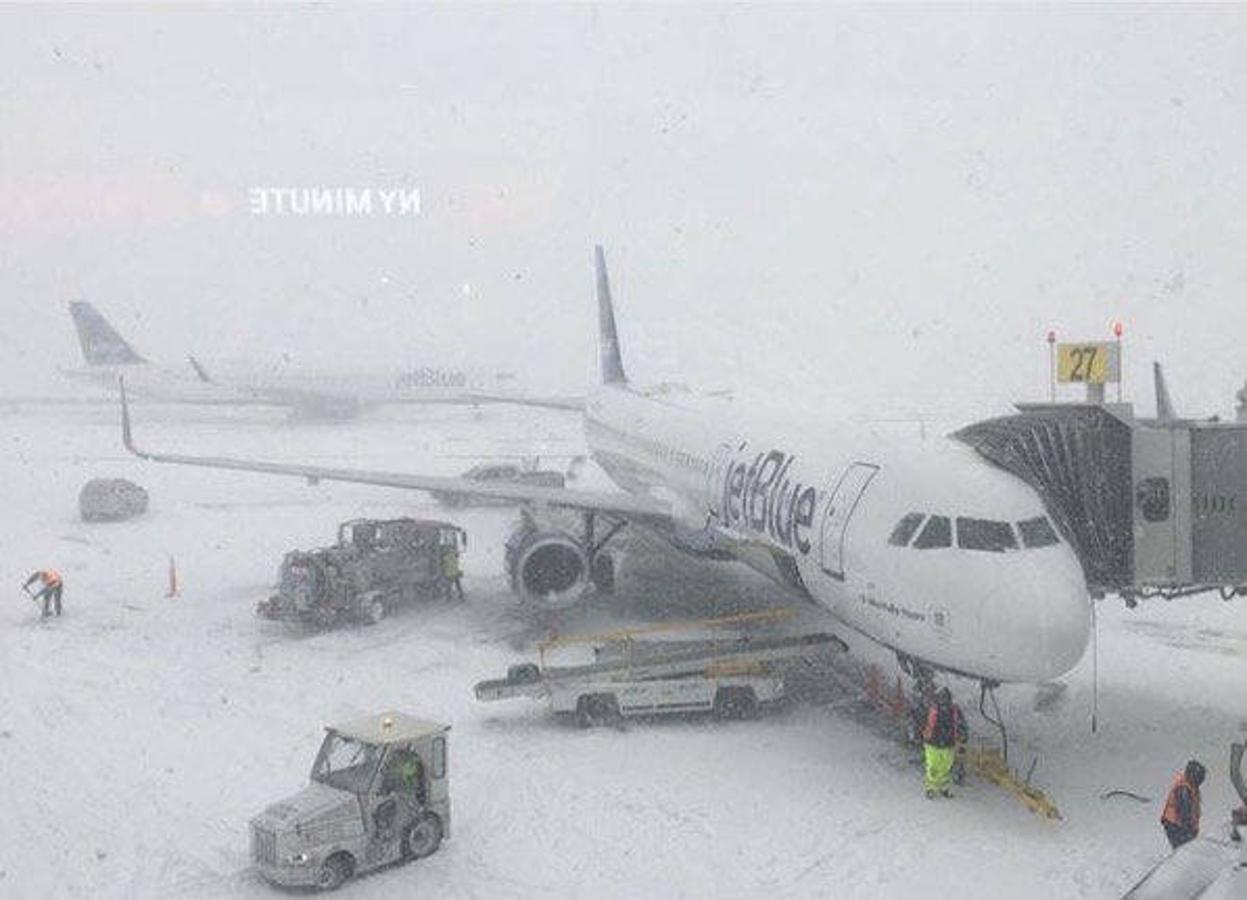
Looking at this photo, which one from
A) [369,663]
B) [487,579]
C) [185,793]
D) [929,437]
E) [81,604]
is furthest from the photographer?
[487,579]

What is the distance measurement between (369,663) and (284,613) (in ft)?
9.83

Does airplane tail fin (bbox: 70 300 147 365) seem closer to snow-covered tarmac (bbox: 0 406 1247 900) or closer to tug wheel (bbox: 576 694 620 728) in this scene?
snow-covered tarmac (bbox: 0 406 1247 900)

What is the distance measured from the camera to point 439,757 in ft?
42.3

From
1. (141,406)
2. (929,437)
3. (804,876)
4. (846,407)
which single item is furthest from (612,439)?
(141,406)

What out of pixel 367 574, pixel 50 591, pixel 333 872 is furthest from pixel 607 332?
pixel 333 872

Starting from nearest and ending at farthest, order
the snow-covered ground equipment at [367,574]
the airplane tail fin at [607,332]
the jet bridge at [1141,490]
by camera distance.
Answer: the jet bridge at [1141,490] < the snow-covered ground equipment at [367,574] < the airplane tail fin at [607,332]

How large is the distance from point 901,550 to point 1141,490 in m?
4.06

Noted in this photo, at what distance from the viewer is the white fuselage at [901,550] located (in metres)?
12.7

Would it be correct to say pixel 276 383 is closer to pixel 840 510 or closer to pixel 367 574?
pixel 367 574

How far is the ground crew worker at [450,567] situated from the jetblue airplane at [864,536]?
130cm

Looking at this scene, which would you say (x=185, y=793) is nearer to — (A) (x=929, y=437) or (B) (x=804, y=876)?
(B) (x=804, y=876)

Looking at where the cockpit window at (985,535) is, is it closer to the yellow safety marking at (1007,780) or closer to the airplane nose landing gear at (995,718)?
the airplane nose landing gear at (995,718)

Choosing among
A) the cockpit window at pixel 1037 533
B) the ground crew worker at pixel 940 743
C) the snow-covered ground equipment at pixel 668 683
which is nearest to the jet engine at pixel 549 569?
the snow-covered ground equipment at pixel 668 683

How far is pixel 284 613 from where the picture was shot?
22062mm
